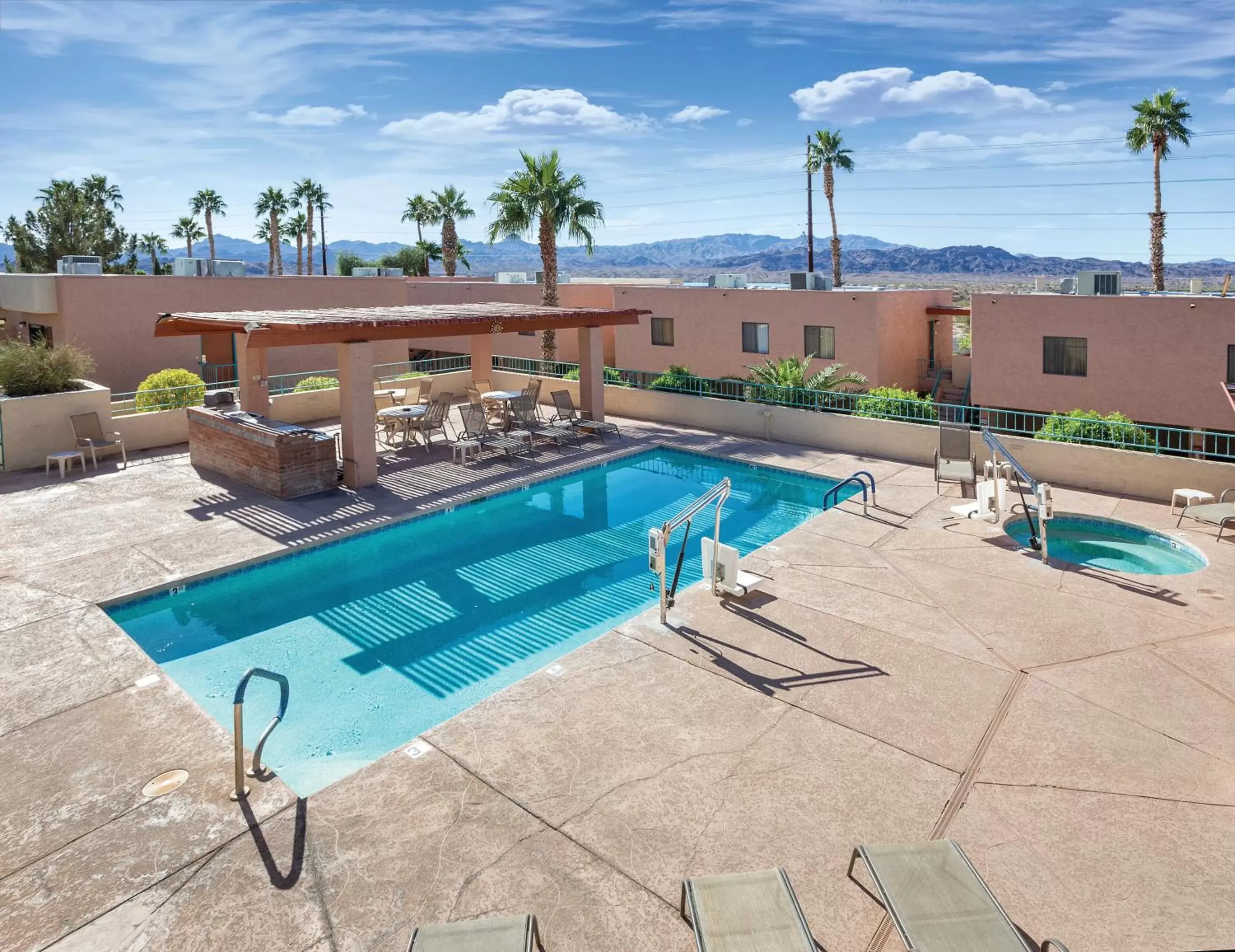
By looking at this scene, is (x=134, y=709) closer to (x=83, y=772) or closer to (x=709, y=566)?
(x=83, y=772)

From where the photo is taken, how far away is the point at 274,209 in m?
71.0

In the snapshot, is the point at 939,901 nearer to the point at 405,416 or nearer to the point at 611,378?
the point at 405,416

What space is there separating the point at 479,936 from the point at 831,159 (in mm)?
48565

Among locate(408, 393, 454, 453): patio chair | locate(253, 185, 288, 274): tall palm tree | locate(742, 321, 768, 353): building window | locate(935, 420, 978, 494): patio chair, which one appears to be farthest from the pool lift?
locate(253, 185, 288, 274): tall palm tree

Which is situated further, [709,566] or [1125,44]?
[1125,44]

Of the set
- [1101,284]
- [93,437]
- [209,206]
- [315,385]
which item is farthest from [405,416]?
[209,206]

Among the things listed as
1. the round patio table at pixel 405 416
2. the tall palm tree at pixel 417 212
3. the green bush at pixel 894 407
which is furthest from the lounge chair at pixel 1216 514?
the tall palm tree at pixel 417 212

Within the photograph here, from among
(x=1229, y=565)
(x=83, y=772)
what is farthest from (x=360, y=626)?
(x=1229, y=565)

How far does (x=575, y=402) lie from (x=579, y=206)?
6.48 metres

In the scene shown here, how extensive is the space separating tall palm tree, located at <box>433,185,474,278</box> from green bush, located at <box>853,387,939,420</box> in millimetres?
41104

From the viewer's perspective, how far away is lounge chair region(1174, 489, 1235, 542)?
11156 mm

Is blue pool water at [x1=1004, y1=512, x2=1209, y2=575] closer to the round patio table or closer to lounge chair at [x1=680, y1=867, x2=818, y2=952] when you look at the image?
lounge chair at [x1=680, y1=867, x2=818, y2=952]

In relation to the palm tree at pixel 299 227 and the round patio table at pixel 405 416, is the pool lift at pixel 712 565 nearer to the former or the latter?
the round patio table at pixel 405 416

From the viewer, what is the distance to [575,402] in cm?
2170
